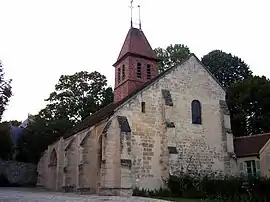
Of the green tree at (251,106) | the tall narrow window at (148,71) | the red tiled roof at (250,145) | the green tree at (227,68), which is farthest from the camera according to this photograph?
the green tree at (227,68)

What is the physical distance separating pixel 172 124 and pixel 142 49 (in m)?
9.58

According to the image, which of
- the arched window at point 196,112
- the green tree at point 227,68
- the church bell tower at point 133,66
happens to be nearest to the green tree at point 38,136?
the church bell tower at point 133,66

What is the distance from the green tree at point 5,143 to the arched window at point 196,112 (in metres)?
24.2

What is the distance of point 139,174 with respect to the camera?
75.5ft

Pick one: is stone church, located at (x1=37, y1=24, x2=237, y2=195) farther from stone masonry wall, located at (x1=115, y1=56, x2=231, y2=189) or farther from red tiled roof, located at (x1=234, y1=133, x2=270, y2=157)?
red tiled roof, located at (x1=234, y1=133, x2=270, y2=157)

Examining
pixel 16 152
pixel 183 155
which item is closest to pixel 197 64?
pixel 183 155

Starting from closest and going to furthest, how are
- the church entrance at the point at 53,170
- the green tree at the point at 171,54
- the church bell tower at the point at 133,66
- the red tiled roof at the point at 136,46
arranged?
the church bell tower at the point at 133,66 → the red tiled roof at the point at 136,46 → the church entrance at the point at 53,170 → the green tree at the point at 171,54

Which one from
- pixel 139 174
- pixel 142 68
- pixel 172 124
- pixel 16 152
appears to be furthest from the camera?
pixel 16 152

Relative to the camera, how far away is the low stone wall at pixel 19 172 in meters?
39.4

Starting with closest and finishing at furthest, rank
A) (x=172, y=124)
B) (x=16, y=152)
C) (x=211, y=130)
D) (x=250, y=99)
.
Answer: (x=172, y=124)
(x=211, y=130)
(x=250, y=99)
(x=16, y=152)

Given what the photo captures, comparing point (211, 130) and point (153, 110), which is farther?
point (211, 130)

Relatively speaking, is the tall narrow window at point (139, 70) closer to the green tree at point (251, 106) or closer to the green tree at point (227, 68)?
the green tree at point (251, 106)

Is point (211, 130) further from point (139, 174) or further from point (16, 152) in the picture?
point (16, 152)

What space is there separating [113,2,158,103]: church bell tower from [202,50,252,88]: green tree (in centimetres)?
1480
